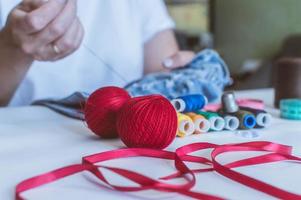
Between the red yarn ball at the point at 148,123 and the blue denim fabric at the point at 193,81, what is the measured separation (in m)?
0.26

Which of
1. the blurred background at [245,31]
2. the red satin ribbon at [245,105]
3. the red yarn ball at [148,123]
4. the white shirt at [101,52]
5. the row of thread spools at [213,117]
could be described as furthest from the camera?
the blurred background at [245,31]

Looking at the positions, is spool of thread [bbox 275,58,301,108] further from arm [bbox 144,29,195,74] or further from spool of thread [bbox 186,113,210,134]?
arm [bbox 144,29,195,74]

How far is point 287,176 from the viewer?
1.43 ft

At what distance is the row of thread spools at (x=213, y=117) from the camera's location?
0.60 m

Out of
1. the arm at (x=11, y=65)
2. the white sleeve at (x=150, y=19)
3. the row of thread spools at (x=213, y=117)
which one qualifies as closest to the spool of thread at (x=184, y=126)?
the row of thread spools at (x=213, y=117)

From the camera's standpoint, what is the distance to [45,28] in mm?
667

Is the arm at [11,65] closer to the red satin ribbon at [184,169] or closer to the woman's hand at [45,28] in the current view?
the woman's hand at [45,28]

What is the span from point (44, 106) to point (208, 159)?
41cm

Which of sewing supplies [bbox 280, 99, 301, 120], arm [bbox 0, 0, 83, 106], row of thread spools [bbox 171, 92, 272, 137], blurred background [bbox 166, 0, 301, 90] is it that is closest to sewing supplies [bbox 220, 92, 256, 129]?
row of thread spools [bbox 171, 92, 272, 137]

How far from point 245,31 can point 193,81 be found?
8.02 feet

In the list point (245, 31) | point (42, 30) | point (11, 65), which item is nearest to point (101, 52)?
point (11, 65)

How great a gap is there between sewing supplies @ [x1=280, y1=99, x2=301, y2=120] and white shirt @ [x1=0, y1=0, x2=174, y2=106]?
441 mm

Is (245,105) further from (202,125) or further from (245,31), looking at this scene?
(245,31)

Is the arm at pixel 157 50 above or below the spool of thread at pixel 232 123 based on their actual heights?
above
